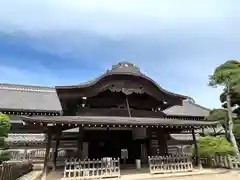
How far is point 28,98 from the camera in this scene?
20.2 meters

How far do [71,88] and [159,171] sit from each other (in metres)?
5.87

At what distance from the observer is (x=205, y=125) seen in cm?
1029

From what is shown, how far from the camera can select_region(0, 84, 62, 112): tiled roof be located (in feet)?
57.9

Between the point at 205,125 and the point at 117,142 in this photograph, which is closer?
the point at 205,125

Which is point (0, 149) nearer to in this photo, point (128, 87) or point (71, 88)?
point (71, 88)

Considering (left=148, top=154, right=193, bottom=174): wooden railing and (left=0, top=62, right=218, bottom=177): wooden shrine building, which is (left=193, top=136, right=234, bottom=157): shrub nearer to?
(left=0, top=62, right=218, bottom=177): wooden shrine building

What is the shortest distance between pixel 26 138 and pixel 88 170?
874cm

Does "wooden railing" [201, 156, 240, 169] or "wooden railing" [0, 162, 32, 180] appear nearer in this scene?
"wooden railing" [0, 162, 32, 180]

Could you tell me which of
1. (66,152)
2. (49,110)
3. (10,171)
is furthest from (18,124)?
(10,171)

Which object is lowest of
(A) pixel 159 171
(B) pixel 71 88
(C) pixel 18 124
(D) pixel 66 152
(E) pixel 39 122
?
(A) pixel 159 171

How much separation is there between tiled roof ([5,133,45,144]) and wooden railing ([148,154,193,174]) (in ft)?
27.6

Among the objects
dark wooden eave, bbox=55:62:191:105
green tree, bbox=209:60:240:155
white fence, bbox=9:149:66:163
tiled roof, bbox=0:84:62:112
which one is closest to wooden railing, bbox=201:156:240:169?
green tree, bbox=209:60:240:155

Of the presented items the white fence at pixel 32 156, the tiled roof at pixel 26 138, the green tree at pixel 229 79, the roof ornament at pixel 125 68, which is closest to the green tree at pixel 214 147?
the green tree at pixel 229 79

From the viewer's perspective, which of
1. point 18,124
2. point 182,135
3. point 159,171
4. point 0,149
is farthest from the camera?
point 182,135
